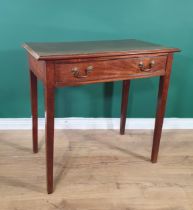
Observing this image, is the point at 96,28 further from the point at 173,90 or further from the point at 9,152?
the point at 9,152

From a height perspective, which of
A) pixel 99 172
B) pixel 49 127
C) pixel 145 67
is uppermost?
pixel 145 67

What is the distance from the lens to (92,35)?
75.0 inches

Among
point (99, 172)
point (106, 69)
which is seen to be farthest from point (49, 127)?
point (99, 172)

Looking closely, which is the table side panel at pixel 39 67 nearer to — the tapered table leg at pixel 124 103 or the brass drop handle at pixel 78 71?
the brass drop handle at pixel 78 71

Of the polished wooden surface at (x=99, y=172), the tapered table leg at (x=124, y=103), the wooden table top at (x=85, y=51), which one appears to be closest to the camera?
Answer: the wooden table top at (x=85, y=51)

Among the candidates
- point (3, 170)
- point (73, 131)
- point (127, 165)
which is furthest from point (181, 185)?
point (3, 170)

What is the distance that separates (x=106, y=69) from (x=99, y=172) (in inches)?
25.7

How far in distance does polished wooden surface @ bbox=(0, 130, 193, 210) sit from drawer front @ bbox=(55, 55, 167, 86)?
0.60m

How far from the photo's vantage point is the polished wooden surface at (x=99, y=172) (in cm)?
142

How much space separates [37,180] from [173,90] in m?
1.22

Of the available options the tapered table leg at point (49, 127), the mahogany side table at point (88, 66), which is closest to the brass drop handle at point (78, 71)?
the mahogany side table at point (88, 66)

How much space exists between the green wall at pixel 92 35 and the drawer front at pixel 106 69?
0.54 m

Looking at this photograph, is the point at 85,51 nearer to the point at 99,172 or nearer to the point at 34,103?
the point at 34,103

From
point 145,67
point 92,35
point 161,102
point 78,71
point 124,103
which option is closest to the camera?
point 78,71
